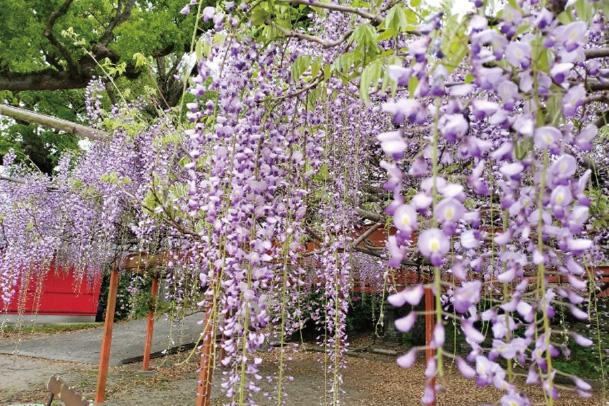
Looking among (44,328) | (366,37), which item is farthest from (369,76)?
(44,328)

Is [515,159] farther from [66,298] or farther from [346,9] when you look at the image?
[66,298]

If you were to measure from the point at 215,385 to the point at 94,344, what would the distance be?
4.37 metres

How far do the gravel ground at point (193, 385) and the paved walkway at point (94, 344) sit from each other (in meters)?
0.36

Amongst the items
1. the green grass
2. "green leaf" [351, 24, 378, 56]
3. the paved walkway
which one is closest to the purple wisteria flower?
"green leaf" [351, 24, 378, 56]

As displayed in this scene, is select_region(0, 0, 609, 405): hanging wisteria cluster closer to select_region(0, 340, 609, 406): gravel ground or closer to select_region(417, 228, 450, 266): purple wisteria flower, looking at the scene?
select_region(417, 228, 450, 266): purple wisteria flower

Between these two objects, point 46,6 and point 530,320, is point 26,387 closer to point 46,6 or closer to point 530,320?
point 46,6

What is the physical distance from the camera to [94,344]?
9148mm

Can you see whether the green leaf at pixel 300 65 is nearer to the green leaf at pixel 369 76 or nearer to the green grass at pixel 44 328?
the green leaf at pixel 369 76

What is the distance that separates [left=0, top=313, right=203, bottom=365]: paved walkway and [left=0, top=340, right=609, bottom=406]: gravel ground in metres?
0.36

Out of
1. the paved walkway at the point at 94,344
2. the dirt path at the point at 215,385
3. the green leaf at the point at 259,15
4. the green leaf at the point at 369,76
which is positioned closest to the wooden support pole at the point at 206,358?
the green leaf at the point at 369,76

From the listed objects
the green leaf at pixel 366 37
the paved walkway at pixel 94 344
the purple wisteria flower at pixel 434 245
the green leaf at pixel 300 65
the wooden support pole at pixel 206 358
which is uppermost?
the green leaf at pixel 300 65

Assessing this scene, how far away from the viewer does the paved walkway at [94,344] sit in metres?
8.02

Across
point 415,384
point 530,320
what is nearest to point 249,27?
point 530,320

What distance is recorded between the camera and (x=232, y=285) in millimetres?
1604
